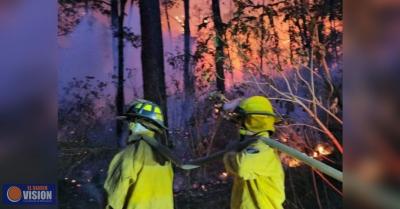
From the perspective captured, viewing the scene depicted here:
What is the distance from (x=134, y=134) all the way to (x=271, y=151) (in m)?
0.78

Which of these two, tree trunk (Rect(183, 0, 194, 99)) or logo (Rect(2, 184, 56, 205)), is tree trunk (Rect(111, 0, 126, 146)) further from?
logo (Rect(2, 184, 56, 205))

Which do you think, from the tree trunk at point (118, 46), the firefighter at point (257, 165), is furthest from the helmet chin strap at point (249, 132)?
the tree trunk at point (118, 46)

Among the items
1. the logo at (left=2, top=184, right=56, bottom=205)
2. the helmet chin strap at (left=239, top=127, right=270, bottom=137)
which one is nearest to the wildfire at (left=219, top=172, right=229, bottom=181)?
the helmet chin strap at (left=239, top=127, right=270, bottom=137)

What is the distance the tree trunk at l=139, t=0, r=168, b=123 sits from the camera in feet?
11.1

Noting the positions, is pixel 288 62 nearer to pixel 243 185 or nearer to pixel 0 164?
pixel 243 185

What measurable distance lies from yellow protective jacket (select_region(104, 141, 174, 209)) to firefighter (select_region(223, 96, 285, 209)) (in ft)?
1.30

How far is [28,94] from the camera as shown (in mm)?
3529

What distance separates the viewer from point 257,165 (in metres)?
3.20

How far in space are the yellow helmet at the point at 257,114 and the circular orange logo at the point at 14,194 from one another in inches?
55.8

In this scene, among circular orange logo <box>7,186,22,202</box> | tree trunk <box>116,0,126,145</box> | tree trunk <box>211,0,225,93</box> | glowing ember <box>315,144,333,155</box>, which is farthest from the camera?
circular orange logo <box>7,186,22,202</box>

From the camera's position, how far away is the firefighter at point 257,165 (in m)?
3.21

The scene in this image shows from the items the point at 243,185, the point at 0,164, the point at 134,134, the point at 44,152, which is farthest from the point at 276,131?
the point at 0,164

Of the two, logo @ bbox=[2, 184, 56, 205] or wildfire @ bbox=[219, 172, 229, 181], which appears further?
logo @ bbox=[2, 184, 56, 205]

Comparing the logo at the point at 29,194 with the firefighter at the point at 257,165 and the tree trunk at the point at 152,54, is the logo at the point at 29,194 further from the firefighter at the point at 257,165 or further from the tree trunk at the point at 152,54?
the firefighter at the point at 257,165
